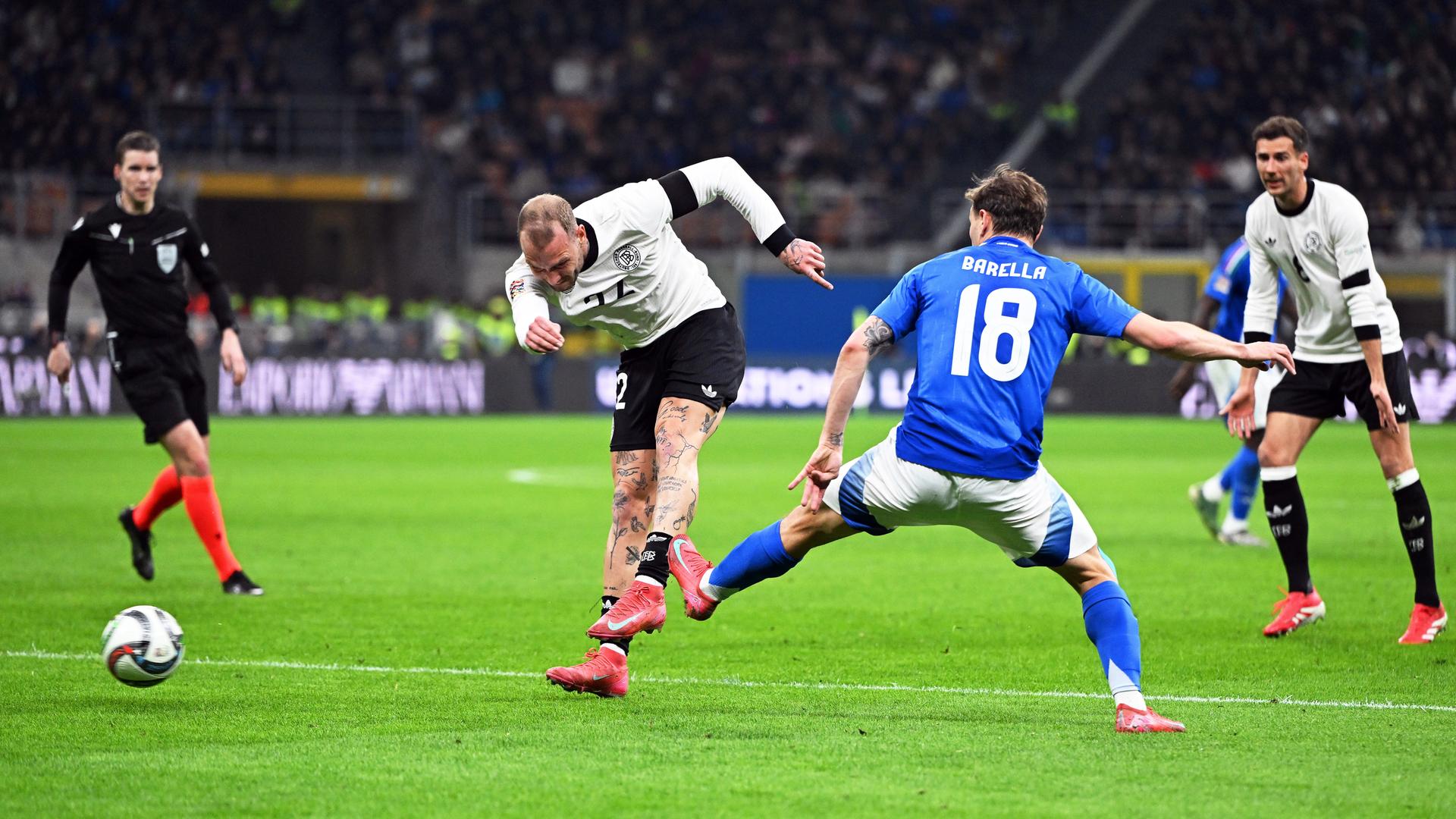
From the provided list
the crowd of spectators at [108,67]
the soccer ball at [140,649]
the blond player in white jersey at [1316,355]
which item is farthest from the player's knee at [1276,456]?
the crowd of spectators at [108,67]

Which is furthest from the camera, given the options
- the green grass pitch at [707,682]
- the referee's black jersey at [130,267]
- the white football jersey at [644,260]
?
the referee's black jersey at [130,267]

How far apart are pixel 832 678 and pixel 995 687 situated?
662 millimetres

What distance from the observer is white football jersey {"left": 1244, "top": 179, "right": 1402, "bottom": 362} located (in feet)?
27.2

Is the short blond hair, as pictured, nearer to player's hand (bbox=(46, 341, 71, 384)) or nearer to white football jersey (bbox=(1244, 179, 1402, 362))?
white football jersey (bbox=(1244, 179, 1402, 362))

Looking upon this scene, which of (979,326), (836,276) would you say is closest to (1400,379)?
(979,326)

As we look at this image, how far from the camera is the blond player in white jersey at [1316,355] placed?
27.1 feet

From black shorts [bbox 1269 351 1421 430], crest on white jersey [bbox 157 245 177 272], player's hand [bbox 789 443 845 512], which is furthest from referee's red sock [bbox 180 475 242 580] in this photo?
black shorts [bbox 1269 351 1421 430]

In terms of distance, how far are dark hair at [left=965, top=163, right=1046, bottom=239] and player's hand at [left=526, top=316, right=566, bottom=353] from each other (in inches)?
59.5

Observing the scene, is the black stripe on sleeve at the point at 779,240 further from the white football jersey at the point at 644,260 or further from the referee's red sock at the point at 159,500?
the referee's red sock at the point at 159,500

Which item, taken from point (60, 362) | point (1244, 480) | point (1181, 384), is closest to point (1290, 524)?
point (1181, 384)

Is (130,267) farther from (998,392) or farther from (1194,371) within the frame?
(1194,371)

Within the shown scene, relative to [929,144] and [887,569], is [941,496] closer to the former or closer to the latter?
[887,569]

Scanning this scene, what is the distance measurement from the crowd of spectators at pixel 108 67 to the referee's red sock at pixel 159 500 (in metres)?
24.2

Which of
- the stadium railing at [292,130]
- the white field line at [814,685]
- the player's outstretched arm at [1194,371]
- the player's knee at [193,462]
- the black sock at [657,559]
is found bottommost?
the white field line at [814,685]
